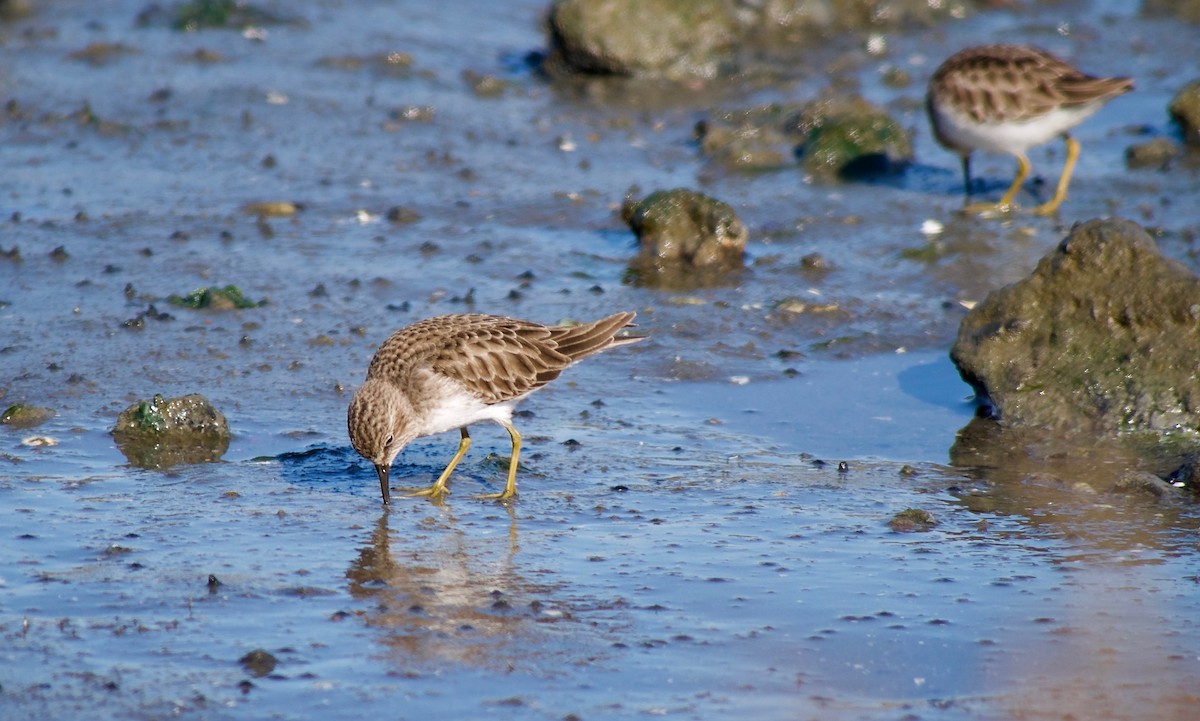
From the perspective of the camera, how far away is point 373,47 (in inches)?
735

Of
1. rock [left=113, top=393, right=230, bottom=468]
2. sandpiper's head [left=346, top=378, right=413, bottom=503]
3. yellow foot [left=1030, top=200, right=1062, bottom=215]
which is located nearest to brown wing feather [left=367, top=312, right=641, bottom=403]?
sandpiper's head [left=346, top=378, right=413, bottom=503]

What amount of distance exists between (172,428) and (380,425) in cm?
154

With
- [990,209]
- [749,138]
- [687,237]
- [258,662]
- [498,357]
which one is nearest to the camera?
[258,662]

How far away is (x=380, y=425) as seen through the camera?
25.4ft

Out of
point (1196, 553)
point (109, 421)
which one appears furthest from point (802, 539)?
point (109, 421)

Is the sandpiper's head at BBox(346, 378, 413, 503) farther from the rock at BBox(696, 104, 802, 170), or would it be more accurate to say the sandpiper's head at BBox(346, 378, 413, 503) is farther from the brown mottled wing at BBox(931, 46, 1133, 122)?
the rock at BBox(696, 104, 802, 170)

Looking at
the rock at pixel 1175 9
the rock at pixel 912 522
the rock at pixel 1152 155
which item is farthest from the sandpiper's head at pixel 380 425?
the rock at pixel 1175 9

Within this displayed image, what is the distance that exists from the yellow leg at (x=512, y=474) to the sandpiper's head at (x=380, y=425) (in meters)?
0.60

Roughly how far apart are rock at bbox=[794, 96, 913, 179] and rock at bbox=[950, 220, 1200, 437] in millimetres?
5282

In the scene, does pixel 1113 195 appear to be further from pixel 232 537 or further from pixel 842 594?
pixel 232 537

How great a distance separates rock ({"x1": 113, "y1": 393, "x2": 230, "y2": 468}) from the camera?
852 cm

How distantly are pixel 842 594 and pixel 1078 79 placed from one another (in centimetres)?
817

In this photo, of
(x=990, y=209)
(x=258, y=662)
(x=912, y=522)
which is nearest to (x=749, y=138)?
(x=990, y=209)

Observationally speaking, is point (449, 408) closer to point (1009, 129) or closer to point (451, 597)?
point (451, 597)
